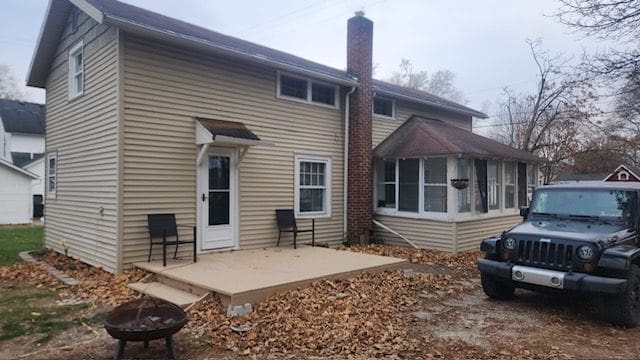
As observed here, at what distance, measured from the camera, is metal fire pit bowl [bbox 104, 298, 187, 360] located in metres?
4.24

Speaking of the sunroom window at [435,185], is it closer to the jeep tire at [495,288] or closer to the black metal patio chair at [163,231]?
the jeep tire at [495,288]

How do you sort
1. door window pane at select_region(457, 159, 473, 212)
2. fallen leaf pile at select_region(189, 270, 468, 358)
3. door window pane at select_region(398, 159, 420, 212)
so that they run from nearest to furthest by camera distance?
fallen leaf pile at select_region(189, 270, 468, 358) → door window pane at select_region(457, 159, 473, 212) → door window pane at select_region(398, 159, 420, 212)

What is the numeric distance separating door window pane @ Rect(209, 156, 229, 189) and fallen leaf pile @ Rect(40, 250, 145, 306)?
236cm

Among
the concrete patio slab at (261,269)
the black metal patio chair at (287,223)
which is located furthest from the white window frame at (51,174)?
the black metal patio chair at (287,223)

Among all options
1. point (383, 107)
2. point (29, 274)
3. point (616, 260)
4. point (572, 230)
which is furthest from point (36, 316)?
point (383, 107)

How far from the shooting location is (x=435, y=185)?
11836 millimetres

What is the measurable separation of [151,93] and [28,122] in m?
26.7

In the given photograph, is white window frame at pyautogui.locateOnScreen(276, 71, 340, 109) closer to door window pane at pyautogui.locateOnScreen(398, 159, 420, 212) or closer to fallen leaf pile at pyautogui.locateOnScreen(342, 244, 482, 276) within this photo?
door window pane at pyautogui.locateOnScreen(398, 159, 420, 212)

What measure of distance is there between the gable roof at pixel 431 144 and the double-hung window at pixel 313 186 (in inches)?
75.1

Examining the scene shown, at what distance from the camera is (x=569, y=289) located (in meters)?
5.57

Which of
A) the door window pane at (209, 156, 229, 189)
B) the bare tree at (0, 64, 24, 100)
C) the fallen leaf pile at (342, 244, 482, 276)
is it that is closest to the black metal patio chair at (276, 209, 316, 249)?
the door window pane at (209, 156, 229, 189)

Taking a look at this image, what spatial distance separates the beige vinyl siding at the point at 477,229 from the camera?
11.5 metres

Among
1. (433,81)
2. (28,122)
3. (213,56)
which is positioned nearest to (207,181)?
(213,56)

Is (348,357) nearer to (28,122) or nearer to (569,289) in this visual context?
(569,289)
